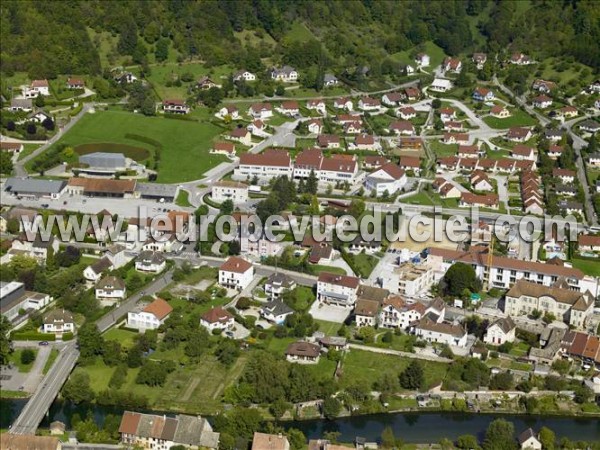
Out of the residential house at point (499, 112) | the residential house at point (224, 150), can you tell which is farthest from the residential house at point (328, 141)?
the residential house at point (499, 112)

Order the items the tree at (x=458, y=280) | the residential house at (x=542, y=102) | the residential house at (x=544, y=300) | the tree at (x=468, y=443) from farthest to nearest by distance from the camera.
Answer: the residential house at (x=542, y=102) < the tree at (x=458, y=280) < the residential house at (x=544, y=300) < the tree at (x=468, y=443)

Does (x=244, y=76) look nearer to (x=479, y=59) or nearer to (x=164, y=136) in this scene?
(x=164, y=136)

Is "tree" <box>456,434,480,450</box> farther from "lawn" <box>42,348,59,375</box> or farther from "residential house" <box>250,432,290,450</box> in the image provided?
"lawn" <box>42,348,59,375</box>

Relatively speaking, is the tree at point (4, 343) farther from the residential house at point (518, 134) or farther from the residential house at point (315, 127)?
the residential house at point (518, 134)

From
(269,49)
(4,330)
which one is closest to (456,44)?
(269,49)

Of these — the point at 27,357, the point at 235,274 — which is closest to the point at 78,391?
the point at 27,357

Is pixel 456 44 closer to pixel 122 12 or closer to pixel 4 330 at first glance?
pixel 122 12
